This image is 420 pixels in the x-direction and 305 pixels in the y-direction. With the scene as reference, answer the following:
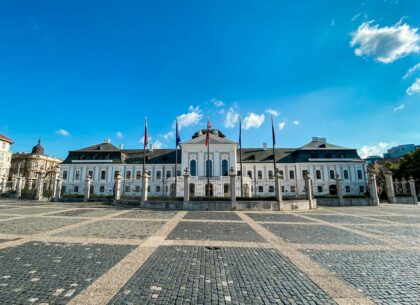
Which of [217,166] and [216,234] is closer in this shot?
[216,234]

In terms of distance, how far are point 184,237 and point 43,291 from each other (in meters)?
4.51

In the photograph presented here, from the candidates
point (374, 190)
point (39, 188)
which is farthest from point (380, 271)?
point (39, 188)

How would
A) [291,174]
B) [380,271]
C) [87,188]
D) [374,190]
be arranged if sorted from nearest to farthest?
[380,271] < [374,190] < [87,188] < [291,174]

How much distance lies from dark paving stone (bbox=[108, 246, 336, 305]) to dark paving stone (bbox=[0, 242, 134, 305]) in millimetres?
852

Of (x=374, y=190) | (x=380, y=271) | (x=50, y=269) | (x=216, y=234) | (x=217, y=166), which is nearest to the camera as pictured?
(x=50, y=269)

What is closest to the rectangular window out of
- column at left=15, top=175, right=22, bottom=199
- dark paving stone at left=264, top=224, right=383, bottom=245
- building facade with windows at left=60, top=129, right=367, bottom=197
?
building facade with windows at left=60, top=129, right=367, bottom=197

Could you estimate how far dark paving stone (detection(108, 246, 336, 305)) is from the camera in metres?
3.37

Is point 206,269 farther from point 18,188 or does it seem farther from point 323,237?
point 18,188

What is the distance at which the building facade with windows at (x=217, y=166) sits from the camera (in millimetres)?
47344

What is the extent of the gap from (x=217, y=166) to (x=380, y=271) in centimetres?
4271

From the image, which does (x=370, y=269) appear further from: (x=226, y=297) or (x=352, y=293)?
(x=226, y=297)

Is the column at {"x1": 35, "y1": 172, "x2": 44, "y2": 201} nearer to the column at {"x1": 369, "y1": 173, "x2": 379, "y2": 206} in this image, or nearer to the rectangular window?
the column at {"x1": 369, "y1": 173, "x2": 379, "y2": 206}

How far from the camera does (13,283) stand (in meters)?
3.79

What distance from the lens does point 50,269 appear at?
447 cm
